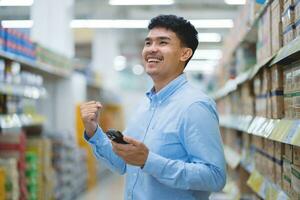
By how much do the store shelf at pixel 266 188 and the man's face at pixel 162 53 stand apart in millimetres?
789

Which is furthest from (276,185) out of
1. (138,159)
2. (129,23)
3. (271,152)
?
(129,23)

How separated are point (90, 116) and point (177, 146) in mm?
456

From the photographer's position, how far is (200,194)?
2033 mm

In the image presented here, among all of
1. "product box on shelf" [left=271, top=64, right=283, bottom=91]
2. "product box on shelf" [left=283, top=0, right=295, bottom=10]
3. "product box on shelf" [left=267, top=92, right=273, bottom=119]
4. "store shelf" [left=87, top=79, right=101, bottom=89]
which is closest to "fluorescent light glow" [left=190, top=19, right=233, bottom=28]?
"store shelf" [left=87, top=79, right=101, bottom=89]

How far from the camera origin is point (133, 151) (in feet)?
5.89

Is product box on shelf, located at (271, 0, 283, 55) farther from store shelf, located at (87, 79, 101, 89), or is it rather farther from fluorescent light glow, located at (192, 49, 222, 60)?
fluorescent light glow, located at (192, 49, 222, 60)

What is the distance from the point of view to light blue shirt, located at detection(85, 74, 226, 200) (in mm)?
1846

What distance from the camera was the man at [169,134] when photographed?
6.05 feet

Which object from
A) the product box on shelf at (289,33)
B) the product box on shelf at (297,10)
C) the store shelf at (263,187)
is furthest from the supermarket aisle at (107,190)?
the product box on shelf at (297,10)

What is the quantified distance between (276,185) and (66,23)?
5973 millimetres

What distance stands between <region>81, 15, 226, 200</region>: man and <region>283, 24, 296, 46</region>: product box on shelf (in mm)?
430

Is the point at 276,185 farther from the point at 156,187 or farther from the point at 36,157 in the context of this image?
the point at 36,157

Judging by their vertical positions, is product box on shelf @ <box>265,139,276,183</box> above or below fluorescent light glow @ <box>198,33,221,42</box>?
below

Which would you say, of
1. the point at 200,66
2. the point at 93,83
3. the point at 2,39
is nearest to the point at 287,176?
the point at 2,39
